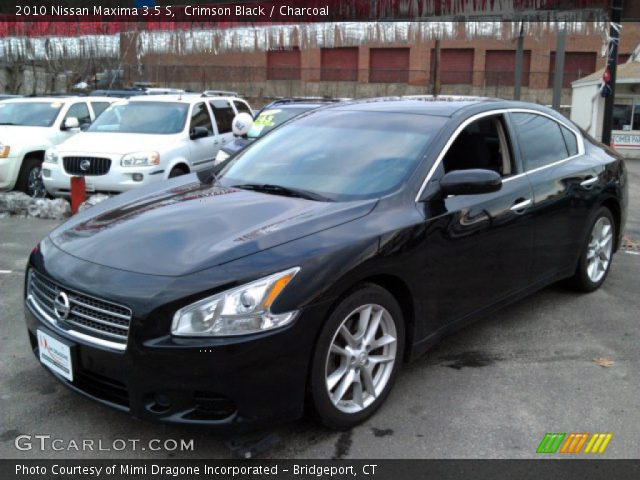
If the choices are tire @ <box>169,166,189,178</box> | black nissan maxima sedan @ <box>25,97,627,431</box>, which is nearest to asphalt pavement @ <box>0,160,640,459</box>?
black nissan maxima sedan @ <box>25,97,627,431</box>

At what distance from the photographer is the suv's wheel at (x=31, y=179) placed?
9.73m

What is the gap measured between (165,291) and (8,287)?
341 centimetres

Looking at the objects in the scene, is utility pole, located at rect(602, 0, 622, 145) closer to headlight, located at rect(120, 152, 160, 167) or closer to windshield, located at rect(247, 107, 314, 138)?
windshield, located at rect(247, 107, 314, 138)

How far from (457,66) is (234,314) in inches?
1909

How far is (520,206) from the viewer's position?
410 cm

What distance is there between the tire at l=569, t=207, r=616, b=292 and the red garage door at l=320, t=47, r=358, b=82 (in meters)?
44.9

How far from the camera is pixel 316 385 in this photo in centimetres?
285

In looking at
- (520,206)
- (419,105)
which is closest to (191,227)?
(419,105)

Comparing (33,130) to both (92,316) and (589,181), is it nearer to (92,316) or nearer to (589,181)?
(92,316)

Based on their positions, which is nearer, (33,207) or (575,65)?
(33,207)

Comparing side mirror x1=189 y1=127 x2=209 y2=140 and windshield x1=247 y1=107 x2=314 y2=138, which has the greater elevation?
windshield x1=247 y1=107 x2=314 y2=138

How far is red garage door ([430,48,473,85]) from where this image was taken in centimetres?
4731

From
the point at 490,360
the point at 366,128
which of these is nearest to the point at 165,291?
the point at 366,128

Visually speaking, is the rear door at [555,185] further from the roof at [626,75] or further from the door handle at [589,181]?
the roof at [626,75]
